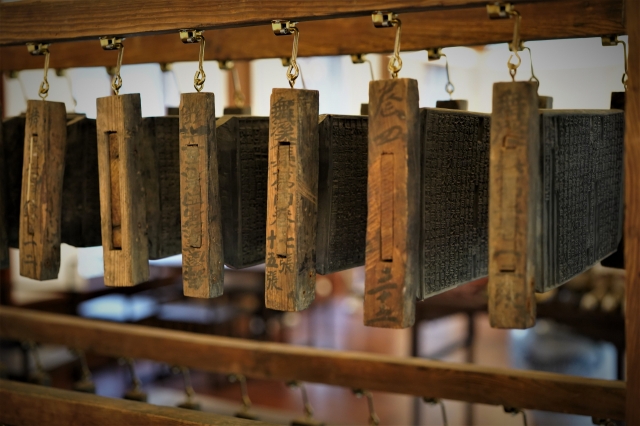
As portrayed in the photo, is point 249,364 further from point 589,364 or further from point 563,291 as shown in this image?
point 589,364

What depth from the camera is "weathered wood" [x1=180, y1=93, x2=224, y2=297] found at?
1.16 metres

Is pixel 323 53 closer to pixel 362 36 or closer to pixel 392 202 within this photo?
pixel 362 36

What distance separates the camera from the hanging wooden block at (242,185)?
1.37 meters

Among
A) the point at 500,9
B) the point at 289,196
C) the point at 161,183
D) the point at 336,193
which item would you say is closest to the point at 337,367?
the point at 161,183

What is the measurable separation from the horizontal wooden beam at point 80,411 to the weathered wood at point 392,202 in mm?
505

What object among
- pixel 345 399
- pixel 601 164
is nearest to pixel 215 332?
pixel 345 399

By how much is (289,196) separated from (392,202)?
0.54 ft

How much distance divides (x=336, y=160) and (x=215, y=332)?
12.0 ft

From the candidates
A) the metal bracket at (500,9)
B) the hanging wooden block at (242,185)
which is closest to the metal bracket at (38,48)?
the hanging wooden block at (242,185)

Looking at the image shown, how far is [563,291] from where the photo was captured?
13.2ft

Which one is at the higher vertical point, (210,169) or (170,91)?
(170,91)

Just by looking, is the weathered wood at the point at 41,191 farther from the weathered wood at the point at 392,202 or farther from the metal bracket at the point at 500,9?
the metal bracket at the point at 500,9

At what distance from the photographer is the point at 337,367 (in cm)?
214

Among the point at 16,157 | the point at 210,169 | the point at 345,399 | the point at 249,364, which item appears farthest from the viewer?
the point at 345,399
